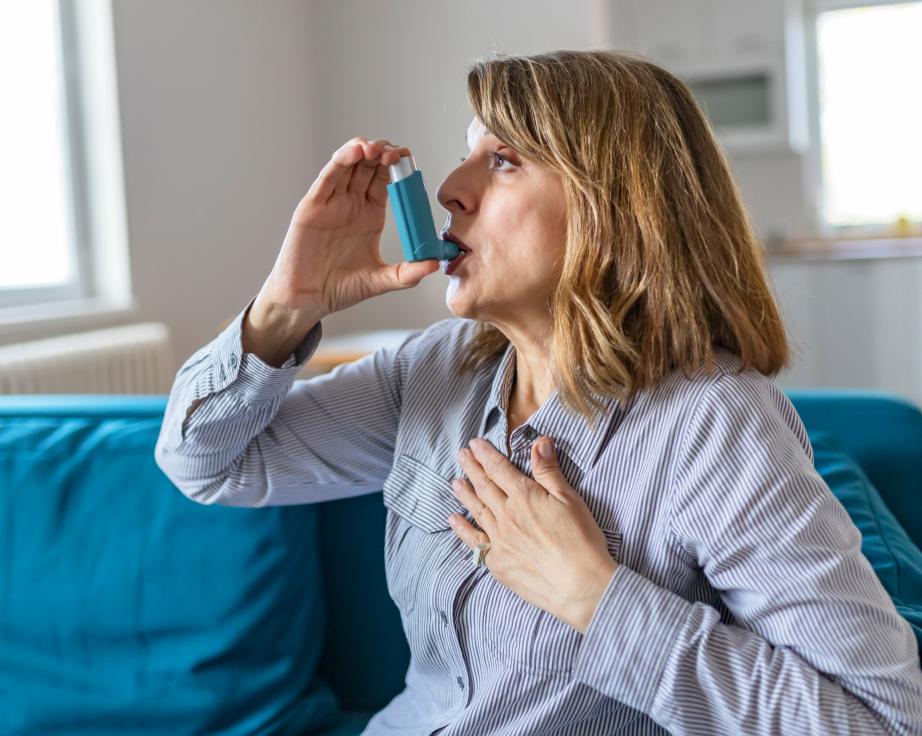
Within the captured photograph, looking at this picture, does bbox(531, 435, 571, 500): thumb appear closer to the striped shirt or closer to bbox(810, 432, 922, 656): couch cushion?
the striped shirt

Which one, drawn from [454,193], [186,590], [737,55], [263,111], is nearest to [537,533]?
[454,193]

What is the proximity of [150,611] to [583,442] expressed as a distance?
26.8 inches

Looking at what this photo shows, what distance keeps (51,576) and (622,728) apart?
0.82m

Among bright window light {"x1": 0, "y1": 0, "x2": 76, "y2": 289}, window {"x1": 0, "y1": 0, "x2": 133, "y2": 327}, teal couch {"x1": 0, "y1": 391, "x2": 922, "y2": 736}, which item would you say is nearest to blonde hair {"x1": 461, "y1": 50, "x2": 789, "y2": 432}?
teal couch {"x1": 0, "y1": 391, "x2": 922, "y2": 736}

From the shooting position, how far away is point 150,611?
1.39 m

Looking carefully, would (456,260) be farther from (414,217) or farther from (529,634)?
(529,634)

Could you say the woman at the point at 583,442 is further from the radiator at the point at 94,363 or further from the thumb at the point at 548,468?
the radiator at the point at 94,363

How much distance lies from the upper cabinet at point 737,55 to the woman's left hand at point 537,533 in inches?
183

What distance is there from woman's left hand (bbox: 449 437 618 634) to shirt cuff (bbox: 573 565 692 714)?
0.05ft

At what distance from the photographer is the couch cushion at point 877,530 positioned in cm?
116

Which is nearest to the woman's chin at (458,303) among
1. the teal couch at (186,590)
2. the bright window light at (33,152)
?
the teal couch at (186,590)

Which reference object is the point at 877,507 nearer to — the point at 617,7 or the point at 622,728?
the point at 622,728

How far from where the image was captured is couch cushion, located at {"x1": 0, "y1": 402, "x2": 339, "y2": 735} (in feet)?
4.51

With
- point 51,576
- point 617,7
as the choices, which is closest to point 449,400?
point 51,576
